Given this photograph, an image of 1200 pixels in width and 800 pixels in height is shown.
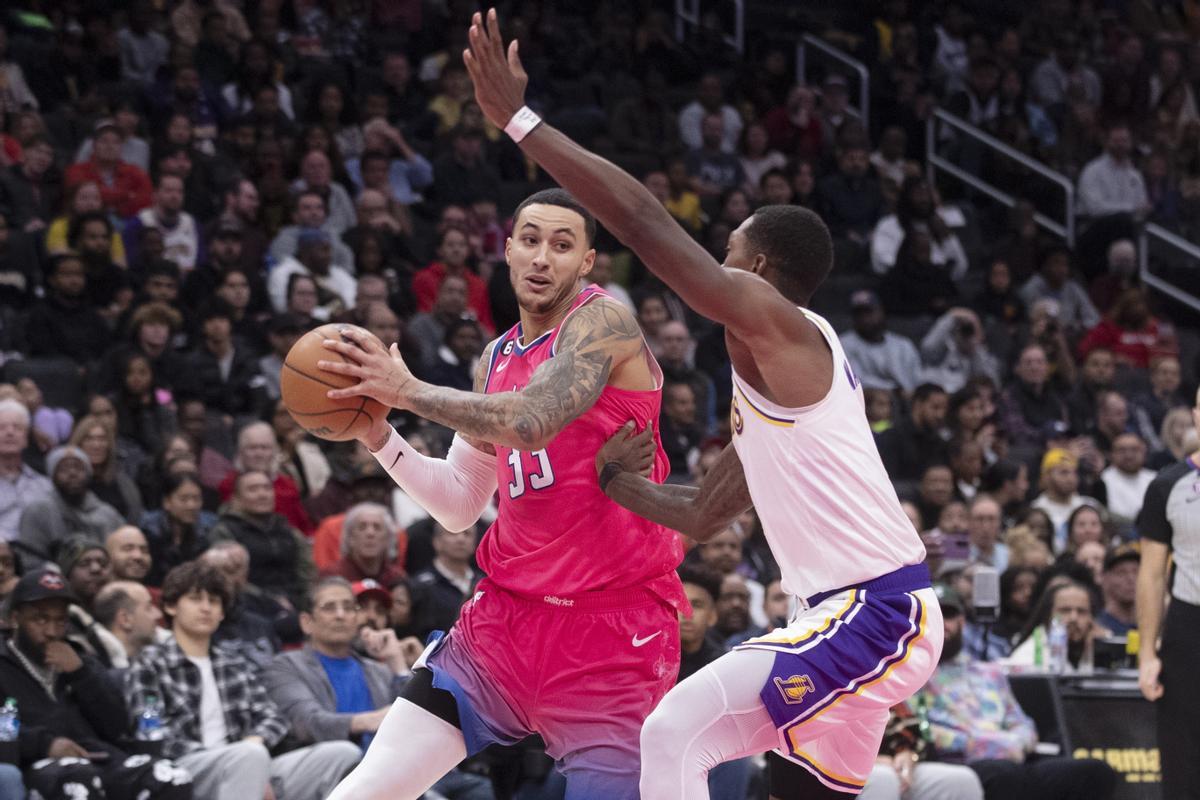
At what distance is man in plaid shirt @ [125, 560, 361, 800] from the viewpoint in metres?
8.16

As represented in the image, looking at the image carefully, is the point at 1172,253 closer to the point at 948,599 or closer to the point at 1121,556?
the point at 1121,556

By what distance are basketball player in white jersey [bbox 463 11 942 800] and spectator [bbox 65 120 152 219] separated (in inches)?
360

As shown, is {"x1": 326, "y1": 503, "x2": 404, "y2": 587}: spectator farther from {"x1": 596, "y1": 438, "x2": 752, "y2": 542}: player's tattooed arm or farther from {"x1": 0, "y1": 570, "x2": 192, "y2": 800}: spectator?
{"x1": 596, "y1": 438, "x2": 752, "y2": 542}: player's tattooed arm

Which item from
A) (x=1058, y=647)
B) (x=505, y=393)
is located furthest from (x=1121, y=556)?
(x=505, y=393)

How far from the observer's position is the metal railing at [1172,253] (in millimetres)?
17859

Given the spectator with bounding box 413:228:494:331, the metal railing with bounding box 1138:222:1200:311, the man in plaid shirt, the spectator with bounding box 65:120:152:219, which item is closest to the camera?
the man in plaid shirt

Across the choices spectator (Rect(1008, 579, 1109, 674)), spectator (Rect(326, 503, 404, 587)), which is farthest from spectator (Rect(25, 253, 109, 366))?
spectator (Rect(1008, 579, 1109, 674))

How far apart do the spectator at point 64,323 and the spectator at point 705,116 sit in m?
7.02

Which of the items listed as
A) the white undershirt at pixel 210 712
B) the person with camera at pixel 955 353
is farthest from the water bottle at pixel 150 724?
the person with camera at pixel 955 353

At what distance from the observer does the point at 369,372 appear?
4.89 meters

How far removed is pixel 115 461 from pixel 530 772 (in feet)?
12.3

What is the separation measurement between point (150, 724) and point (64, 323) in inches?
179

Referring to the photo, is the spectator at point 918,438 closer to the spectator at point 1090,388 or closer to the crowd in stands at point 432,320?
the crowd in stands at point 432,320

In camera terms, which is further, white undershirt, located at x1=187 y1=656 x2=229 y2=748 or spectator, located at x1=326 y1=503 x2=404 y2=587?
spectator, located at x1=326 y1=503 x2=404 y2=587
